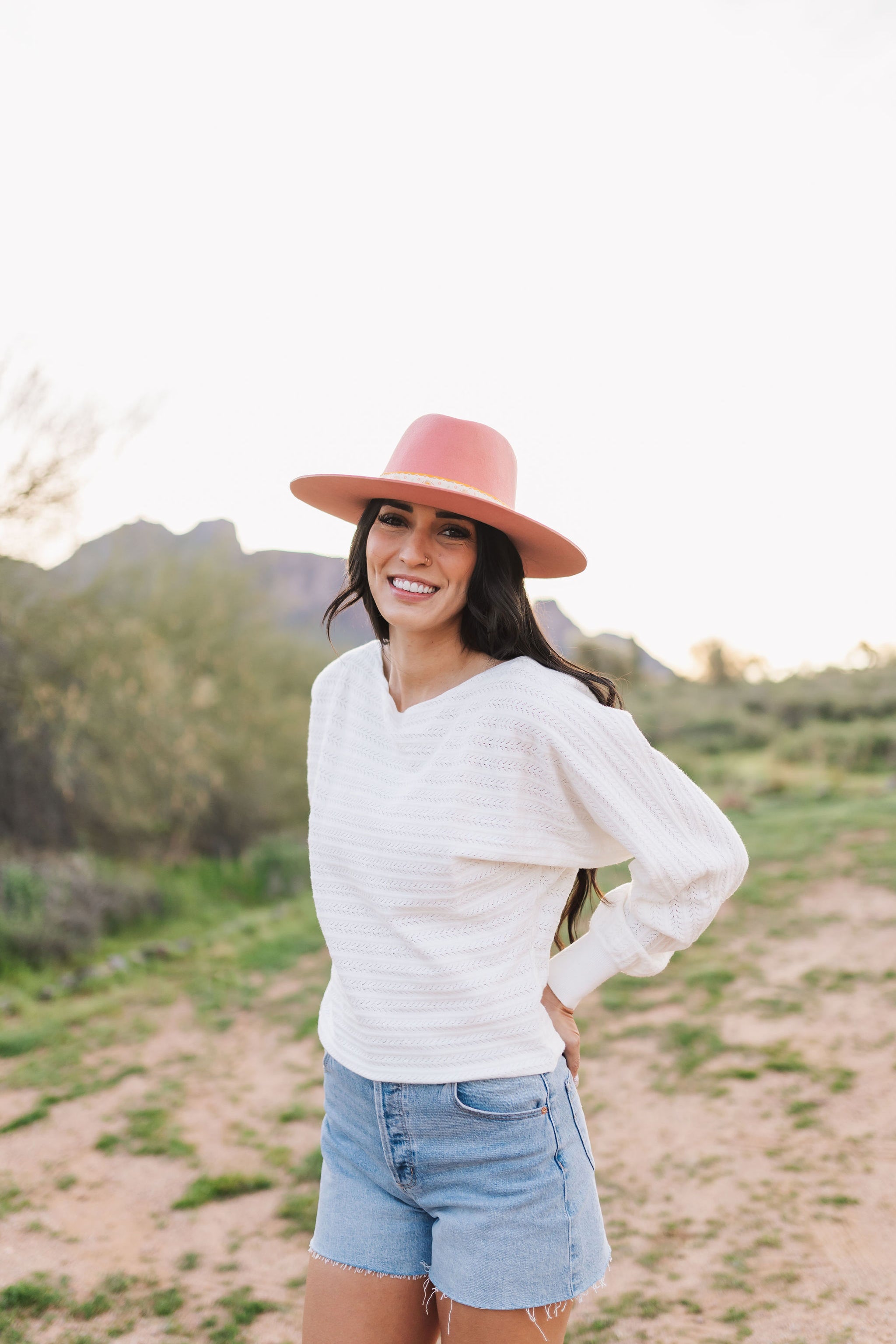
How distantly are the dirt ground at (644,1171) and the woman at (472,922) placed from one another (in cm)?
171

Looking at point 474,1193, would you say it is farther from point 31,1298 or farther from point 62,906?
point 62,906

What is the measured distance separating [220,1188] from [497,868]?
301 cm

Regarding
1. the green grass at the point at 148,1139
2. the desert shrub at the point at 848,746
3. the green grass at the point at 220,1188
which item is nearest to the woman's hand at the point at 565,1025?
the green grass at the point at 220,1188

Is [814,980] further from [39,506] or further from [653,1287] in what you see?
[39,506]

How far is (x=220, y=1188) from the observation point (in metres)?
3.69

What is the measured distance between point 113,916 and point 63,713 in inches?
71.9

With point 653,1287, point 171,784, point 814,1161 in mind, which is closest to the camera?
point 653,1287

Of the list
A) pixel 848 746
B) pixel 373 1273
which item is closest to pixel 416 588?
pixel 373 1273

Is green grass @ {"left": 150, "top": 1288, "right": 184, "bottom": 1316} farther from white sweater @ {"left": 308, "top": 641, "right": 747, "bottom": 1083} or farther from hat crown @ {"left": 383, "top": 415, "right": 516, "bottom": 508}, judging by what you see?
hat crown @ {"left": 383, "top": 415, "right": 516, "bottom": 508}

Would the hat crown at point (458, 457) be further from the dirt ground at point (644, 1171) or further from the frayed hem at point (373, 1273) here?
the dirt ground at point (644, 1171)

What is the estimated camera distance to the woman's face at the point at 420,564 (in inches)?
60.4

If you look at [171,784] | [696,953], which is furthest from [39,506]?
[696,953]

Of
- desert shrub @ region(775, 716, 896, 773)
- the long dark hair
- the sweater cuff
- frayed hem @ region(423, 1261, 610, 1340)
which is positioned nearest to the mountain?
the long dark hair

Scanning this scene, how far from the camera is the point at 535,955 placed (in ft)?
4.75
